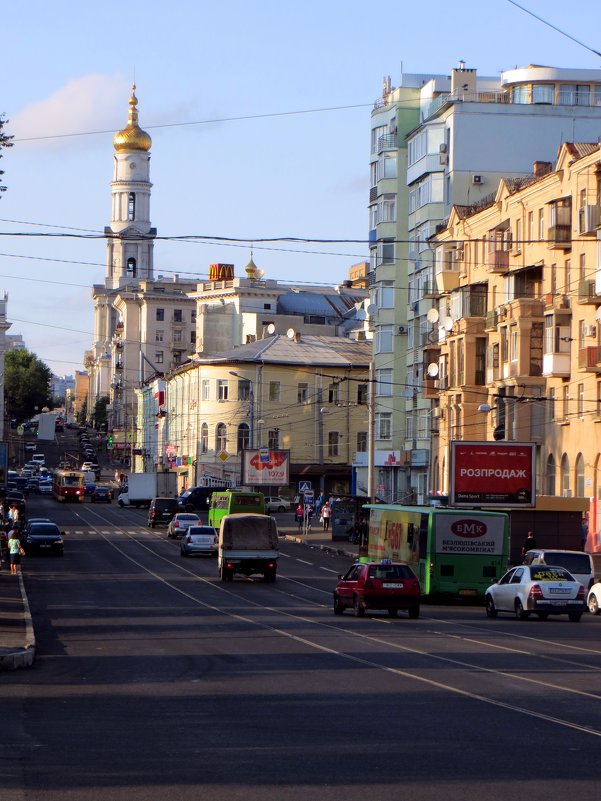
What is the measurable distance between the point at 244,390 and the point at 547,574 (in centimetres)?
7936

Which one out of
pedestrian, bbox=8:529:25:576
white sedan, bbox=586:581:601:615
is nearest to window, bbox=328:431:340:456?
pedestrian, bbox=8:529:25:576

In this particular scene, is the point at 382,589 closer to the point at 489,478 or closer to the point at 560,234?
the point at 489,478

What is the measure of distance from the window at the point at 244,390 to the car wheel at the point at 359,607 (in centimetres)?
7797

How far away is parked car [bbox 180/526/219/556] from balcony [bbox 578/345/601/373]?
18098mm

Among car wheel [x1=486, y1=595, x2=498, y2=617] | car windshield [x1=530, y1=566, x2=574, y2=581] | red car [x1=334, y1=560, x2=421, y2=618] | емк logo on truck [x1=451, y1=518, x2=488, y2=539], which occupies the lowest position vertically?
car wheel [x1=486, y1=595, x2=498, y2=617]

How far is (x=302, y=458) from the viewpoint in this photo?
111 meters

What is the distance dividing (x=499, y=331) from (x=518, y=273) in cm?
299

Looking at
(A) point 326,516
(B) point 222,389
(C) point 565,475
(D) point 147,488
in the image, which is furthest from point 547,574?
(B) point 222,389

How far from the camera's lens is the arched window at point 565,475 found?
60281mm

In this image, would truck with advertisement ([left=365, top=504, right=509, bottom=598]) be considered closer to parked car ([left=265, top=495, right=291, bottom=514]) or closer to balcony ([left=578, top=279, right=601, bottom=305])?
balcony ([left=578, top=279, right=601, bottom=305])

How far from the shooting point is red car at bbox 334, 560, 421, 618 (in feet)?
111

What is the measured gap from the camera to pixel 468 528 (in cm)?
3969

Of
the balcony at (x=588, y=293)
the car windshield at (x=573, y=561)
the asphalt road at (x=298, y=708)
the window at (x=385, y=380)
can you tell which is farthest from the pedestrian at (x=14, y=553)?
the window at (x=385, y=380)

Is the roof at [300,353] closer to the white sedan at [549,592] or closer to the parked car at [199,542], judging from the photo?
the parked car at [199,542]
